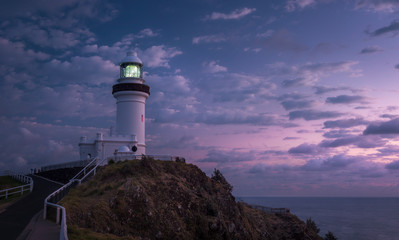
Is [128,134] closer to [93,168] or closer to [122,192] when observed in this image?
[93,168]

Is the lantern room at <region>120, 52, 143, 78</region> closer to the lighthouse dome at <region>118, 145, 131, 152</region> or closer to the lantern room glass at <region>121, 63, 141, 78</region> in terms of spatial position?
the lantern room glass at <region>121, 63, 141, 78</region>

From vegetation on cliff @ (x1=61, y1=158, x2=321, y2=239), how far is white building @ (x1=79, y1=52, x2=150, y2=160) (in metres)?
12.2

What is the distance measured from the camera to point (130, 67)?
4906cm

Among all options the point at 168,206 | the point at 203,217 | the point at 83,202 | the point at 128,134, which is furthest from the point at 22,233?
the point at 128,134

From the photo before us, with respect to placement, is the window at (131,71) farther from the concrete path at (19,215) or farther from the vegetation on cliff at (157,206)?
the concrete path at (19,215)

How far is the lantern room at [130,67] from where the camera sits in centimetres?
4875

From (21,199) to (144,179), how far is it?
363 inches

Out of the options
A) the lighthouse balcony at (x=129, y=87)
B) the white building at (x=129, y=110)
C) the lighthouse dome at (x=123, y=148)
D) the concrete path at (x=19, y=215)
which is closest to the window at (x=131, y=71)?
the white building at (x=129, y=110)

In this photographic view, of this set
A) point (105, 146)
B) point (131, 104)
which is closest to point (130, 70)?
point (131, 104)

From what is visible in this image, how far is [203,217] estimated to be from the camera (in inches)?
1120

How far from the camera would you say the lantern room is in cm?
4875

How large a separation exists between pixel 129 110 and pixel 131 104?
87cm

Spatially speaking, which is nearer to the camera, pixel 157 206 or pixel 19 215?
pixel 19 215

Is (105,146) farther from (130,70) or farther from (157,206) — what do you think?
(157,206)
